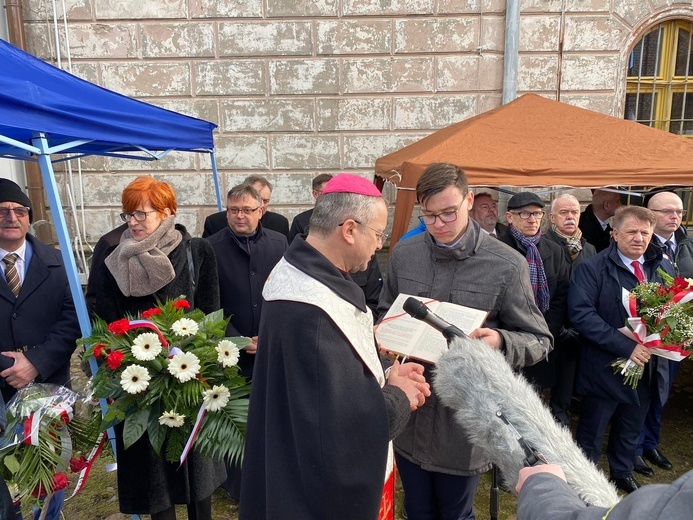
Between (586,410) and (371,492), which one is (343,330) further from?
(586,410)

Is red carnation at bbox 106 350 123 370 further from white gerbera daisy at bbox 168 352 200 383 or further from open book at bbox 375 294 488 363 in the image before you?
open book at bbox 375 294 488 363

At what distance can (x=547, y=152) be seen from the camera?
4.15 meters

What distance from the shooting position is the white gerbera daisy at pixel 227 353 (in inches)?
93.7

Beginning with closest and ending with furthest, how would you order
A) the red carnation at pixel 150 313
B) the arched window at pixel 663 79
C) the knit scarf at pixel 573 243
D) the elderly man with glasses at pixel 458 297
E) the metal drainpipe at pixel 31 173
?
1. the elderly man with glasses at pixel 458 297
2. the red carnation at pixel 150 313
3. the knit scarf at pixel 573 243
4. the metal drainpipe at pixel 31 173
5. the arched window at pixel 663 79

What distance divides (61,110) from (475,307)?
2.18m

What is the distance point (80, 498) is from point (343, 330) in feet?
10.3

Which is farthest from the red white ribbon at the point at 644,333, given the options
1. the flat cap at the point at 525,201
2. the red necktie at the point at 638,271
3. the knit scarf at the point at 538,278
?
the flat cap at the point at 525,201

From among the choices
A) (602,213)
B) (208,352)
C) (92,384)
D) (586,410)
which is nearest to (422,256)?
(208,352)

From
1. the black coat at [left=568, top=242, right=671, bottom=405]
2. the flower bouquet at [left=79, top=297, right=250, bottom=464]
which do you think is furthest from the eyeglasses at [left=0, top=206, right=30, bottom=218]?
the black coat at [left=568, top=242, right=671, bottom=405]

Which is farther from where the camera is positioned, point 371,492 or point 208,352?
point 208,352

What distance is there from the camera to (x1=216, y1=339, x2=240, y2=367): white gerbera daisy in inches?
93.7

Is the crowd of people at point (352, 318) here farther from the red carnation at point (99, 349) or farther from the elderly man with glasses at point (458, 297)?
the red carnation at point (99, 349)

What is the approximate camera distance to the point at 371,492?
4.80ft

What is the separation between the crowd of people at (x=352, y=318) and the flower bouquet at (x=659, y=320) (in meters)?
0.11
